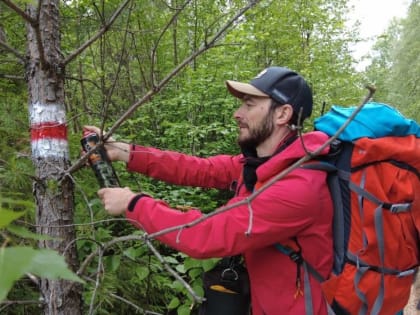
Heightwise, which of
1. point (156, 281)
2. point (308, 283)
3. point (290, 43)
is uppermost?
point (290, 43)

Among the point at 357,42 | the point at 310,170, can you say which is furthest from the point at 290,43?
the point at 310,170

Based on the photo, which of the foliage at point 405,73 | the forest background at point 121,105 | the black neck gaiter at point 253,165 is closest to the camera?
the forest background at point 121,105

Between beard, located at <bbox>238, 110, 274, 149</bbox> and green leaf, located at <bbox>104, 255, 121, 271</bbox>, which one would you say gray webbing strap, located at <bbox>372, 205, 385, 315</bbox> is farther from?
green leaf, located at <bbox>104, 255, 121, 271</bbox>

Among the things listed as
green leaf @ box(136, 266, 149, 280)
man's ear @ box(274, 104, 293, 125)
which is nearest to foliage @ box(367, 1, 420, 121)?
man's ear @ box(274, 104, 293, 125)

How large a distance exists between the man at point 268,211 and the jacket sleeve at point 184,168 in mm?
78

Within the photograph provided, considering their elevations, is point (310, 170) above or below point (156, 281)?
above

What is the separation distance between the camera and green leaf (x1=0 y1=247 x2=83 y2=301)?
1.57ft

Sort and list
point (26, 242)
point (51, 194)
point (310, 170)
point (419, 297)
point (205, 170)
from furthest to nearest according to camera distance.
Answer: point (419, 297), point (205, 170), point (26, 242), point (310, 170), point (51, 194)

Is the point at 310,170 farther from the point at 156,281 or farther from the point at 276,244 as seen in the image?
the point at 156,281

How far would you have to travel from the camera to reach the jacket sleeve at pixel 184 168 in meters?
2.85

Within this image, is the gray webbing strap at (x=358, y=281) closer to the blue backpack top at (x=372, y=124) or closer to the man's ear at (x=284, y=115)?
the blue backpack top at (x=372, y=124)

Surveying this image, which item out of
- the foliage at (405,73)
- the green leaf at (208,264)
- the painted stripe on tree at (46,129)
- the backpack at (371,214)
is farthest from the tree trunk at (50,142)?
the foliage at (405,73)

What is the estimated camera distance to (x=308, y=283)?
2186mm

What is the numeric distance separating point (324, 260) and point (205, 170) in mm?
1172
